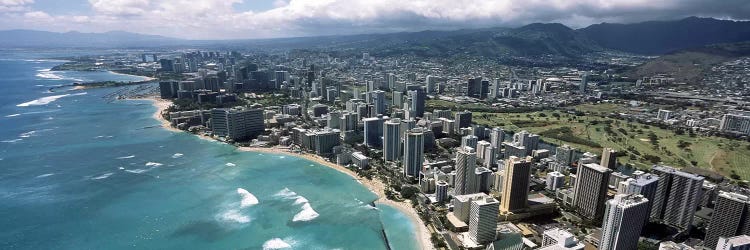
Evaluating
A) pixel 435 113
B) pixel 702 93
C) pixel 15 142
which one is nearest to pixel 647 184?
pixel 435 113

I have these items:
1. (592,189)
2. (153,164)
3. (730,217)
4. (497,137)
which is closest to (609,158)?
(592,189)

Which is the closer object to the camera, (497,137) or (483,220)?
(483,220)

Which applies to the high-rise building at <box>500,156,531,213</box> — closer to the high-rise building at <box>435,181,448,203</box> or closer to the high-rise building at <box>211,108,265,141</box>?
the high-rise building at <box>435,181,448,203</box>

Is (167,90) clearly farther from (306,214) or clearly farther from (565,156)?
(565,156)

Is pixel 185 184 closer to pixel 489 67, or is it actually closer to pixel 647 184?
pixel 647 184

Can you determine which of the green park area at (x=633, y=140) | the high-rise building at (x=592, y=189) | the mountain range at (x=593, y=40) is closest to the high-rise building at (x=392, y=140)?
the high-rise building at (x=592, y=189)

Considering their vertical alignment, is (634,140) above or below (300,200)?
above

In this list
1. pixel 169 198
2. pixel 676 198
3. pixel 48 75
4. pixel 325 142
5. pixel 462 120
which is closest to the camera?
pixel 676 198
